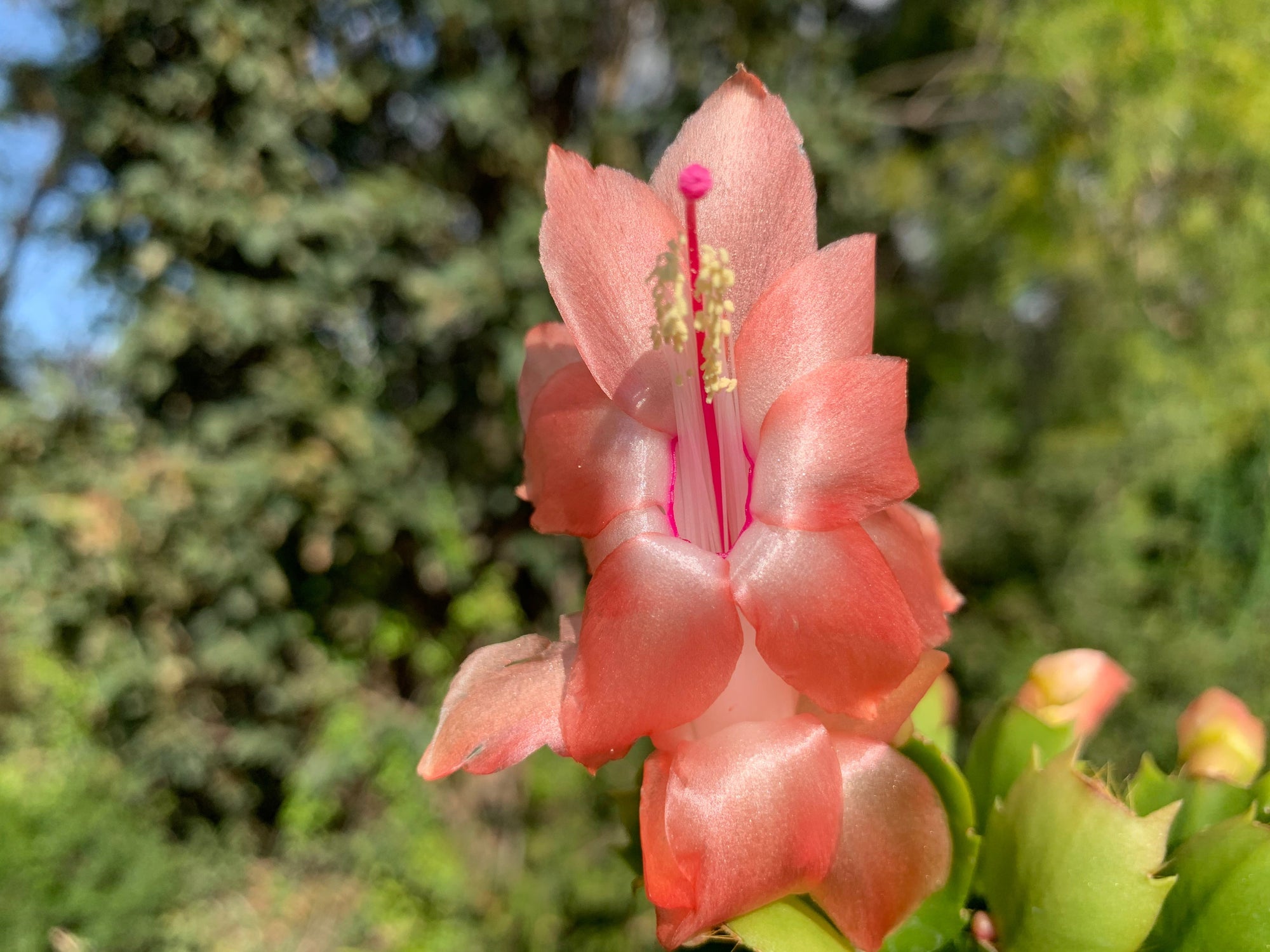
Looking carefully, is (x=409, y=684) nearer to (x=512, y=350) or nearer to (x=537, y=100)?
(x=512, y=350)

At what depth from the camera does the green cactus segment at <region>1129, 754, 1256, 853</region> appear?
341 millimetres

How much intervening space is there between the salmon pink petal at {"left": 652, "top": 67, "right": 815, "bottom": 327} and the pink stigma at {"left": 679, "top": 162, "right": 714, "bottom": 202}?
0.10ft

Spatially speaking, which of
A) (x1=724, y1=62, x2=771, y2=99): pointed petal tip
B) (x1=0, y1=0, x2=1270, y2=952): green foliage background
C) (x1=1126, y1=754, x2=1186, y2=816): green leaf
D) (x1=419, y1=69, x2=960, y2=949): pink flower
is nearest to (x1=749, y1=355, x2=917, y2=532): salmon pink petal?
(x1=419, y1=69, x2=960, y2=949): pink flower

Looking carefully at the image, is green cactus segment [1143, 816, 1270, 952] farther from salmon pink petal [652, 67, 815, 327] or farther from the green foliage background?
the green foliage background

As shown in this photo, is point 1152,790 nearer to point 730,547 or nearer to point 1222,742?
point 1222,742

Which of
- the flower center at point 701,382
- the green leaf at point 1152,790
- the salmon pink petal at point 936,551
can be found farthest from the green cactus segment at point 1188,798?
the flower center at point 701,382

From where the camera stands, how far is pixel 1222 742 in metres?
0.38

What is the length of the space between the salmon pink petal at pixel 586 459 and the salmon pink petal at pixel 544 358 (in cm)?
2

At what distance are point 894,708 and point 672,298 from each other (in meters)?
0.16

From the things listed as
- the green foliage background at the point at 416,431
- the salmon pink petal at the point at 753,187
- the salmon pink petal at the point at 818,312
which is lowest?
the green foliage background at the point at 416,431

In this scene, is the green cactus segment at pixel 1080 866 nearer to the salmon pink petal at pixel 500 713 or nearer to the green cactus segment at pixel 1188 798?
the green cactus segment at pixel 1188 798

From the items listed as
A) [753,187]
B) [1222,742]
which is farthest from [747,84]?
[1222,742]

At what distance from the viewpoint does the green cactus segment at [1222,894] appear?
27cm

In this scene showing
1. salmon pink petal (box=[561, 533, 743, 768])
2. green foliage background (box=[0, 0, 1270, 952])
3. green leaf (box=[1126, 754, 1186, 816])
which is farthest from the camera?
green foliage background (box=[0, 0, 1270, 952])
